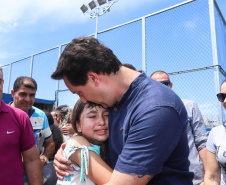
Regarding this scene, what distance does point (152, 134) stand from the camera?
98cm

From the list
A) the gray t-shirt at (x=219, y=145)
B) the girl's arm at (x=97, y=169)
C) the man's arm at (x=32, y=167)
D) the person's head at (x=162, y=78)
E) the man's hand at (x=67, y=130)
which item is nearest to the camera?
the girl's arm at (x=97, y=169)

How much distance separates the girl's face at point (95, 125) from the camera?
157cm

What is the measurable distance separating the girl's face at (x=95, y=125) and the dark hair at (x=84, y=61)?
399 millimetres

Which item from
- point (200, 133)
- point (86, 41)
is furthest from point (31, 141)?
point (200, 133)

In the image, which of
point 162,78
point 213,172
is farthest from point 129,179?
point 162,78

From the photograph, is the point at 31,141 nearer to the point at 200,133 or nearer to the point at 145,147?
the point at 145,147

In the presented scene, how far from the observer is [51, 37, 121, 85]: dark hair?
1.24 meters

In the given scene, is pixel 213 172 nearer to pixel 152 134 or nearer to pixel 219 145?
pixel 219 145

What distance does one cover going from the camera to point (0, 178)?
185 centimetres

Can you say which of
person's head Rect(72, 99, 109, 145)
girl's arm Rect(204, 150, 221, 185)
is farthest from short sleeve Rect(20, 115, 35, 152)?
girl's arm Rect(204, 150, 221, 185)

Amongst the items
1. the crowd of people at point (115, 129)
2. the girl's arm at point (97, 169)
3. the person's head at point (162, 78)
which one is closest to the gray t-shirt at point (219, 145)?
the crowd of people at point (115, 129)

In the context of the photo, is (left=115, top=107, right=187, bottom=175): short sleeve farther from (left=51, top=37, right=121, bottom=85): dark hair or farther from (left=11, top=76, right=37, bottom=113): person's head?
(left=11, top=76, right=37, bottom=113): person's head

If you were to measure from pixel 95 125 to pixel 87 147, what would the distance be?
10.6 inches

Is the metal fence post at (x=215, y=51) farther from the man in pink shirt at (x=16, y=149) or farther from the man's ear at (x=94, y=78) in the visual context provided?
the man's ear at (x=94, y=78)
